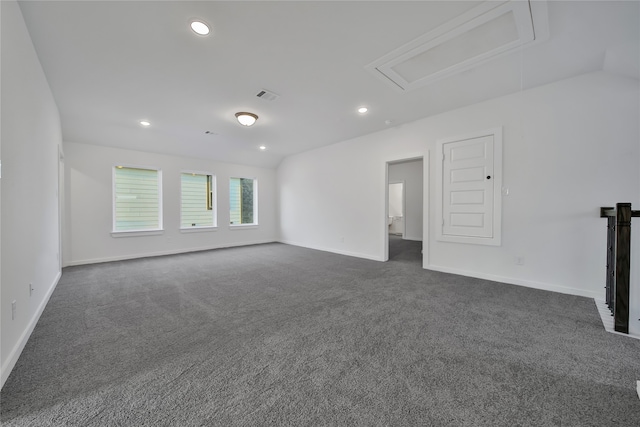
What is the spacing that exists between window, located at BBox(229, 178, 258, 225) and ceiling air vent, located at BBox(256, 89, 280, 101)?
13.3ft

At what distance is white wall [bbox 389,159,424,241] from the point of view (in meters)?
8.13

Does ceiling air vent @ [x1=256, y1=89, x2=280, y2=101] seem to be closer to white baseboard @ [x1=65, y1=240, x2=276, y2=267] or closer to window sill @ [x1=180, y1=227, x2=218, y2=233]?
window sill @ [x1=180, y1=227, x2=218, y2=233]

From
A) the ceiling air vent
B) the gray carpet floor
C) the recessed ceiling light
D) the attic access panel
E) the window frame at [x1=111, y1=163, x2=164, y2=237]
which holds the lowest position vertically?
the gray carpet floor

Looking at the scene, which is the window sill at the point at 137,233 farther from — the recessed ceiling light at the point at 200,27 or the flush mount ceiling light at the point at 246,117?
the recessed ceiling light at the point at 200,27

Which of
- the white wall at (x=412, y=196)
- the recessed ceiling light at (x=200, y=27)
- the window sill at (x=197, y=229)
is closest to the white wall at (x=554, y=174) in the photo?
the recessed ceiling light at (x=200, y=27)

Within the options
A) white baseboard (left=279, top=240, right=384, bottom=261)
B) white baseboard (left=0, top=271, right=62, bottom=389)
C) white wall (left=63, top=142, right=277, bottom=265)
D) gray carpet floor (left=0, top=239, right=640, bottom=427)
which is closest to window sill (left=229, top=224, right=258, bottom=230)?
white wall (left=63, top=142, right=277, bottom=265)

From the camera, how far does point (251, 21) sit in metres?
2.08

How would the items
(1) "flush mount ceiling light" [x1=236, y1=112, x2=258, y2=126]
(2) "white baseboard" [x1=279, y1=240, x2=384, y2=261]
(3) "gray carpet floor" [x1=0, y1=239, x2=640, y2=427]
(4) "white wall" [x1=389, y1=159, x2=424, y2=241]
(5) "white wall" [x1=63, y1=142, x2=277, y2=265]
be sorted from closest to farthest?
1. (3) "gray carpet floor" [x1=0, y1=239, x2=640, y2=427]
2. (1) "flush mount ceiling light" [x1=236, y1=112, x2=258, y2=126]
3. (5) "white wall" [x1=63, y1=142, x2=277, y2=265]
4. (2) "white baseboard" [x1=279, y1=240, x2=384, y2=261]
5. (4) "white wall" [x1=389, y1=159, x2=424, y2=241]

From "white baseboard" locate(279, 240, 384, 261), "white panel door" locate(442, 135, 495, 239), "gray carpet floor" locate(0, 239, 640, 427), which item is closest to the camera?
"gray carpet floor" locate(0, 239, 640, 427)

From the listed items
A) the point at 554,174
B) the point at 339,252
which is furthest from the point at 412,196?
the point at 554,174

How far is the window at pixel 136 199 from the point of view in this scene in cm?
535

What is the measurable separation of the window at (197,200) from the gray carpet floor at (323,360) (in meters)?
3.31

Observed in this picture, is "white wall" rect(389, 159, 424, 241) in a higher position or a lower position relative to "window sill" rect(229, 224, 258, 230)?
higher

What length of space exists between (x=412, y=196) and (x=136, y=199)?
311 inches
